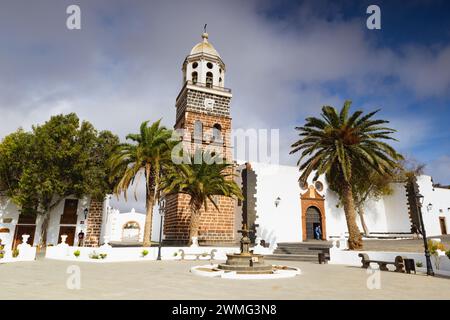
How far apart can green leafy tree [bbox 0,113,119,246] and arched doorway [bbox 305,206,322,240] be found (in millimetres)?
15630

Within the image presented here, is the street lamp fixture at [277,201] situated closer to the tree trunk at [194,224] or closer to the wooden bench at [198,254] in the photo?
the tree trunk at [194,224]

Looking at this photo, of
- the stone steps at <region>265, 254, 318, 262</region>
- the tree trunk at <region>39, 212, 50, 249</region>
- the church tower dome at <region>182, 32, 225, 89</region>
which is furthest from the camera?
the church tower dome at <region>182, 32, 225, 89</region>

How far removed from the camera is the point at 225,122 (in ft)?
79.2

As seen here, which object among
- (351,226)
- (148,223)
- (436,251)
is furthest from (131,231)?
(436,251)

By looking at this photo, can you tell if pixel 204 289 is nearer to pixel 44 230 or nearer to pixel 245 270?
pixel 245 270

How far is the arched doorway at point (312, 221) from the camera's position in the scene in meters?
24.3

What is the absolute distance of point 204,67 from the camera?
78.5 ft

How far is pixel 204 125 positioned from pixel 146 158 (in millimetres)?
6969

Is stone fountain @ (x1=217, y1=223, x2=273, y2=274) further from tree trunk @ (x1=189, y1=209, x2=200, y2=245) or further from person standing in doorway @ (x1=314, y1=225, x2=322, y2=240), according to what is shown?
person standing in doorway @ (x1=314, y1=225, x2=322, y2=240)

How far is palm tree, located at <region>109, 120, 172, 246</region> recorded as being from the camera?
57.0 feet

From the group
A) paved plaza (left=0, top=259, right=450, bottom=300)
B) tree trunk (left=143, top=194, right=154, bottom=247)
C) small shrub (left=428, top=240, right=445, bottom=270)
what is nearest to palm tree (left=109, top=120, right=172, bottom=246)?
tree trunk (left=143, top=194, right=154, bottom=247)
